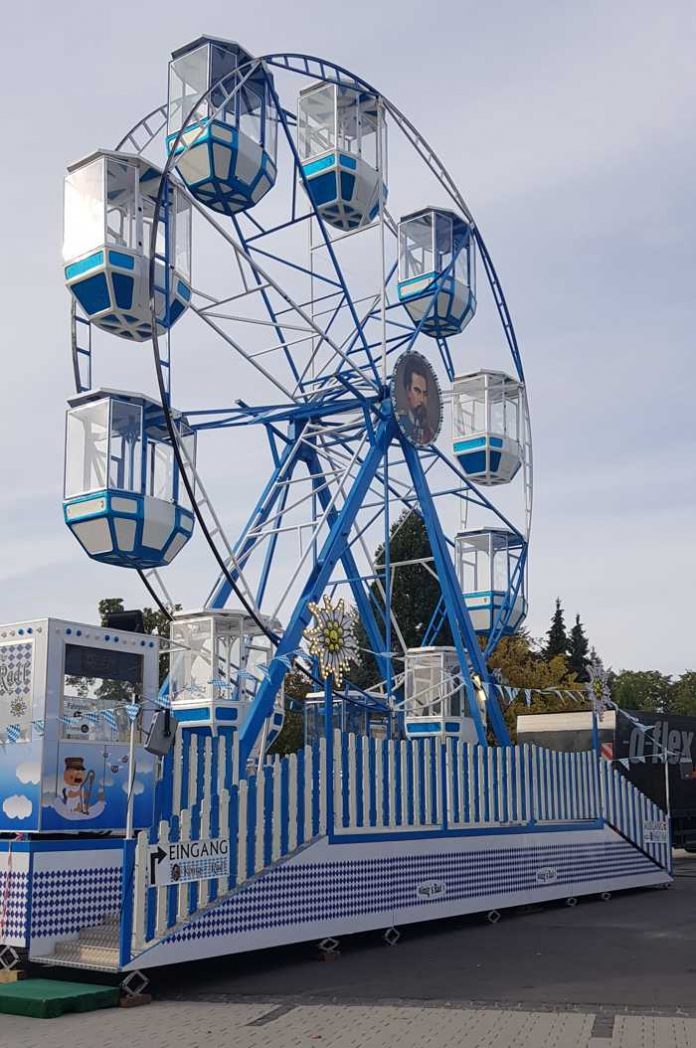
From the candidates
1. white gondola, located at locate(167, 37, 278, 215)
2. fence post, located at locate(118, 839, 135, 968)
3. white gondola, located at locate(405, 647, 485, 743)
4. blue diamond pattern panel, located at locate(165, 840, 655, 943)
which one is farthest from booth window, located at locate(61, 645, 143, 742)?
white gondola, located at locate(405, 647, 485, 743)

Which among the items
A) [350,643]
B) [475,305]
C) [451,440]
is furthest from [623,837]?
[475,305]

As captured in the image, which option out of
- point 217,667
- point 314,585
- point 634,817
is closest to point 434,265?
point 314,585

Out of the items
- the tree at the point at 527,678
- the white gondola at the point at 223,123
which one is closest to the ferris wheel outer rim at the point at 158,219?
the white gondola at the point at 223,123

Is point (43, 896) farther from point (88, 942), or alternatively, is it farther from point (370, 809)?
point (370, 809)

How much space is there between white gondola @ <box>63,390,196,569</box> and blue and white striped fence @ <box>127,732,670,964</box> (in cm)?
351

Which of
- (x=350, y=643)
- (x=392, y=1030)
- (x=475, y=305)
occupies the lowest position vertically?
(x=392, y=1030)

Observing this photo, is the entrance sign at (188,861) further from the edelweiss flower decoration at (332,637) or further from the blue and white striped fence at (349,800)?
the edelweiss flower decoration at (332,637)

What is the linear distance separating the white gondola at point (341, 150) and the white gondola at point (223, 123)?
2380 millimetres

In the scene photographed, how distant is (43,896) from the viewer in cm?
1095

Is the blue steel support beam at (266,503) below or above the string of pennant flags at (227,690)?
above

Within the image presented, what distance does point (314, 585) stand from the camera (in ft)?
64.2

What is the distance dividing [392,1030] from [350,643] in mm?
8105

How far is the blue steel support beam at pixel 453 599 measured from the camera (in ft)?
71.3

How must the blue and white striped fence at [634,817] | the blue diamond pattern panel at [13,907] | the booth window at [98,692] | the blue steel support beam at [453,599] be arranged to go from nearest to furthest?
1. the blue diamond pattern panel at [13,907]
2. the booth window at [98,692]
3. the blue and white striped fence at [634,817]
4. the blue steel support beam at [453,599]
